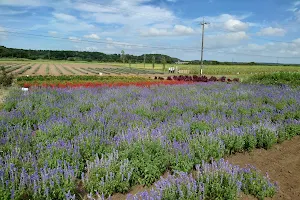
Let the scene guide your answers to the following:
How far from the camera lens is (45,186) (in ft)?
10.8

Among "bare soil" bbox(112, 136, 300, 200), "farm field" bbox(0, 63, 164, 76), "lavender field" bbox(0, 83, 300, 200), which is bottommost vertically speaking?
"bare soil" bbox(112, 136, 300, 200)

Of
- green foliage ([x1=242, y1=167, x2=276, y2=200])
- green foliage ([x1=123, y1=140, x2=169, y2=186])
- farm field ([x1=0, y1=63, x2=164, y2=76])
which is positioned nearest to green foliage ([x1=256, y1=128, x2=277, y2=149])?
green foliage ([x1=242, y1=167, x2=276, y2=200])

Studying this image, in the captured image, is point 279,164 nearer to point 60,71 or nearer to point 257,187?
point 257,187

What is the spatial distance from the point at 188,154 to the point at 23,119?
4825 mm

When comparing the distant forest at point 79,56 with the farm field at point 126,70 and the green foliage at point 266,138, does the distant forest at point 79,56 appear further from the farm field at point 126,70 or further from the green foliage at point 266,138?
the green foliage at point 266,138

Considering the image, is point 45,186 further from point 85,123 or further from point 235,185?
point 85,123

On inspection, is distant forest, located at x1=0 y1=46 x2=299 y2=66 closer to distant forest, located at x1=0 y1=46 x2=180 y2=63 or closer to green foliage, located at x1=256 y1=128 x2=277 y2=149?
distant forest, located at x1=0 y1=46 x2=180 y2=63

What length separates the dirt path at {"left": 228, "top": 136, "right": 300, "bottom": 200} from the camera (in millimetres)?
4137

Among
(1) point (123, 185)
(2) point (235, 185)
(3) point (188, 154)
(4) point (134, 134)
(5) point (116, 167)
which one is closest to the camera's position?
(2) point (235, 185)

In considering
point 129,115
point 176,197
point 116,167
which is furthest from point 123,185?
point 129,115

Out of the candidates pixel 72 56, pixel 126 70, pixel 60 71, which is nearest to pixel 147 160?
pixel 60 71

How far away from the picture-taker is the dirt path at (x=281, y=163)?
4.14 m

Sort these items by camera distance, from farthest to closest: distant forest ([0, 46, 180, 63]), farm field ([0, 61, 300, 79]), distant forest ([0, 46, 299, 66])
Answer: distant forest ([0, 46, 299, 66]) < distant forest ([0, 46, 180, 63]) < farm field ([0, 61, 300, 79])

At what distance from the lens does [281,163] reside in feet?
16.8
